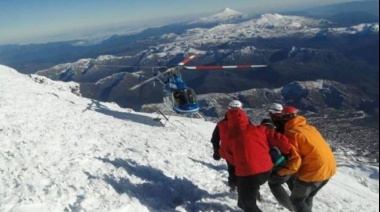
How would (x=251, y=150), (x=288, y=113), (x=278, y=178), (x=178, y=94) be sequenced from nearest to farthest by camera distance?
1. (x=251, y=150)
2. (x=288, y=113)
3. (x=278, y=178)
4. (x=178, y=94)

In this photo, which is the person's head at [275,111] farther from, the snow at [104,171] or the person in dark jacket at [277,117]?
the snow at [104,171]

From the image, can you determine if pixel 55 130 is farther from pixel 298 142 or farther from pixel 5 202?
pixel 298 142

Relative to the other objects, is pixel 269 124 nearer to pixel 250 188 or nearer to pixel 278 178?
pixel 278 178

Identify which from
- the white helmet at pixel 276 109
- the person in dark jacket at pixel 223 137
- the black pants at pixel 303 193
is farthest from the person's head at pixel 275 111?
the black pants at pixel 303 193

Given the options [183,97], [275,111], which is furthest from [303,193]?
[183,97]

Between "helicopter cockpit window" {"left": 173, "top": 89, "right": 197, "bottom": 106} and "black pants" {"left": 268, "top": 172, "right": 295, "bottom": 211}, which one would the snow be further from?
"helicopter cockpit window" {"left": 173, "top": 89, "right": 197, "bottom": 106}

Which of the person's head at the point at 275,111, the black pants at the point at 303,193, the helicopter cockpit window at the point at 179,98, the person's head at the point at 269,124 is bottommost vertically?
the helicopter cockpit window at the point at 179,98
